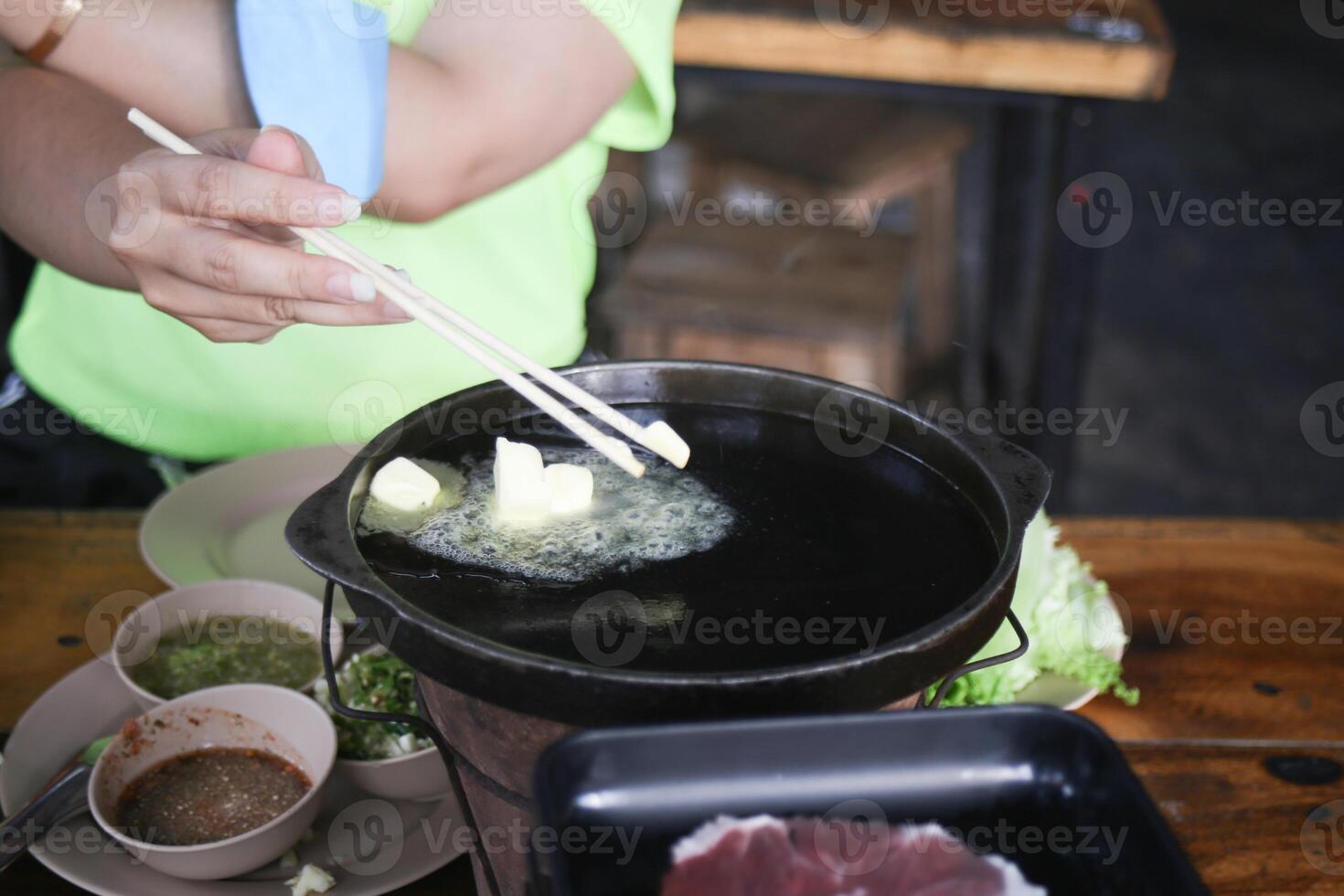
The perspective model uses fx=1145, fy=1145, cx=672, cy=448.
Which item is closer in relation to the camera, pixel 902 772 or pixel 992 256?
pixel 902 772

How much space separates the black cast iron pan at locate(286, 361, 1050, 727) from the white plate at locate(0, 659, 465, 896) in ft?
1.15

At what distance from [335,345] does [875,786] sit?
137 centimetres

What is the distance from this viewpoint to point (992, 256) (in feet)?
12.8

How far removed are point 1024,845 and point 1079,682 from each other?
0.66 meters

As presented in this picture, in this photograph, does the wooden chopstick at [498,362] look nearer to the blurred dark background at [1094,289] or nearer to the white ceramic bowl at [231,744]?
the white ceramic bowl at [231,744]

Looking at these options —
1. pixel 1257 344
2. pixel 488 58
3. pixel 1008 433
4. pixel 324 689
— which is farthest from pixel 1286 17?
pixel 324 689

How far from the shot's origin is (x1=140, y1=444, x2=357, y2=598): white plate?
5.16 feet

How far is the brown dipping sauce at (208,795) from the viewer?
1.14m

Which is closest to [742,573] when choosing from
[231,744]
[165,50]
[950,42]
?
[231,744]

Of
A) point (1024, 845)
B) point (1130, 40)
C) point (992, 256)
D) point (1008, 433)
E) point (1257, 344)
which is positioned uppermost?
point (1130, 40)

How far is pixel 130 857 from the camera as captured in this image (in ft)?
3.79

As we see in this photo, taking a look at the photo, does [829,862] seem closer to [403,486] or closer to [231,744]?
[403,486]

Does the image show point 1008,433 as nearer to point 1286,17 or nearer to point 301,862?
point 301,862

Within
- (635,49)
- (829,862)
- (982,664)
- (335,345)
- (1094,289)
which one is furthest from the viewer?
(1094,289)
